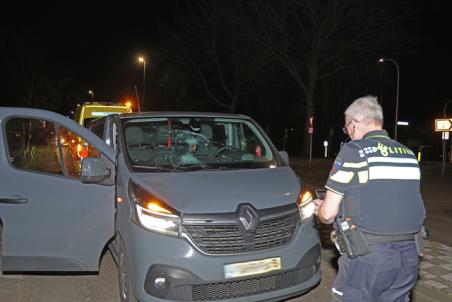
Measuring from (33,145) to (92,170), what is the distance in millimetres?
782

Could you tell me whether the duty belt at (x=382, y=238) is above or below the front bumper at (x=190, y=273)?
above

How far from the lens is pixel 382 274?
119 inches

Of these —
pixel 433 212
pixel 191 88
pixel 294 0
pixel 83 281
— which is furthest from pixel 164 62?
pixel 83 281

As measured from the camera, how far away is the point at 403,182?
3.04 m

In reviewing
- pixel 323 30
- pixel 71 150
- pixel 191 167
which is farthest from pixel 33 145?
pixel 323 30

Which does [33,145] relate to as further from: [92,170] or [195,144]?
[195,144]

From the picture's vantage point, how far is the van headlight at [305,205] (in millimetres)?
4418

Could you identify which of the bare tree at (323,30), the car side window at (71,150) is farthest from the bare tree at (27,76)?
the car side window at (71,150)

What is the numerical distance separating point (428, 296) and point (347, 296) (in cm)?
249

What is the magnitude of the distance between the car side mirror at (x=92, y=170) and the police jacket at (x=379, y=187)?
2.37 m

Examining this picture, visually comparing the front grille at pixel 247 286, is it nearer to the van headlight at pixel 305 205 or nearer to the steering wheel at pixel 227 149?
the van headlight at pixel 305 205

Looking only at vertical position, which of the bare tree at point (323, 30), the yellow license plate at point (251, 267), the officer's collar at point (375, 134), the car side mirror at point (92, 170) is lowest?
the yellow license plate at point (251, 267)

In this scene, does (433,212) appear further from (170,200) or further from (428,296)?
(170,200)

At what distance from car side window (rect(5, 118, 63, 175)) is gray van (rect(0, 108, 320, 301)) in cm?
1
